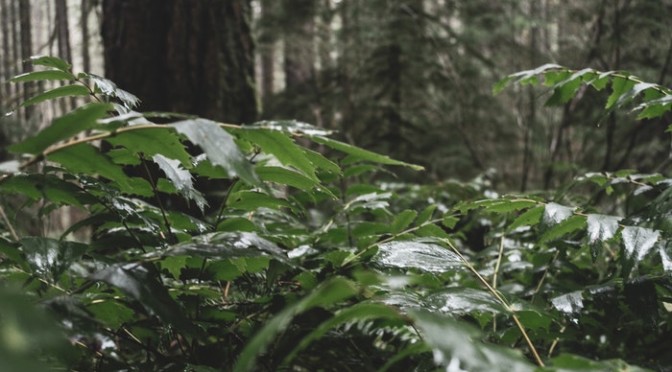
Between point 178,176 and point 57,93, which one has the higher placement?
point 57,93

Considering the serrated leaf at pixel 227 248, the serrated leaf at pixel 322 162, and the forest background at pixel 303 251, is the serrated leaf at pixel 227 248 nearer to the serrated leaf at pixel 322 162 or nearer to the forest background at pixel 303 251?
the forest background at pixel 303 251

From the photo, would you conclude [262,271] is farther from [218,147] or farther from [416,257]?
[218,147]

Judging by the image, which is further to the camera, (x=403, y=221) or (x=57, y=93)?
(x=403, y=221)

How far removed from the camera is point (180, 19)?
7.88 ft

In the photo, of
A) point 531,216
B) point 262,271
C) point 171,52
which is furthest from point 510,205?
point 171,52

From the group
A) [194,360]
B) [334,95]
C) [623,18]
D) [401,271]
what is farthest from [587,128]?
[194,360]

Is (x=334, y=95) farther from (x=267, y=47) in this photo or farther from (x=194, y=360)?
(x=194, y=360)

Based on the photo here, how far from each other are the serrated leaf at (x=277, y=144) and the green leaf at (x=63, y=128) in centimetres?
23

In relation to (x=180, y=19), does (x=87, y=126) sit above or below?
below

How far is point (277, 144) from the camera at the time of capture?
2.76 ft

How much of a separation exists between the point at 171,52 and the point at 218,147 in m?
Result: 1.91

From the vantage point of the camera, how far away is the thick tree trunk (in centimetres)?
239

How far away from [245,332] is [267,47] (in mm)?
4866

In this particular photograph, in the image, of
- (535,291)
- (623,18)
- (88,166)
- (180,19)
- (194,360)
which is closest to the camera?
(88,166)
